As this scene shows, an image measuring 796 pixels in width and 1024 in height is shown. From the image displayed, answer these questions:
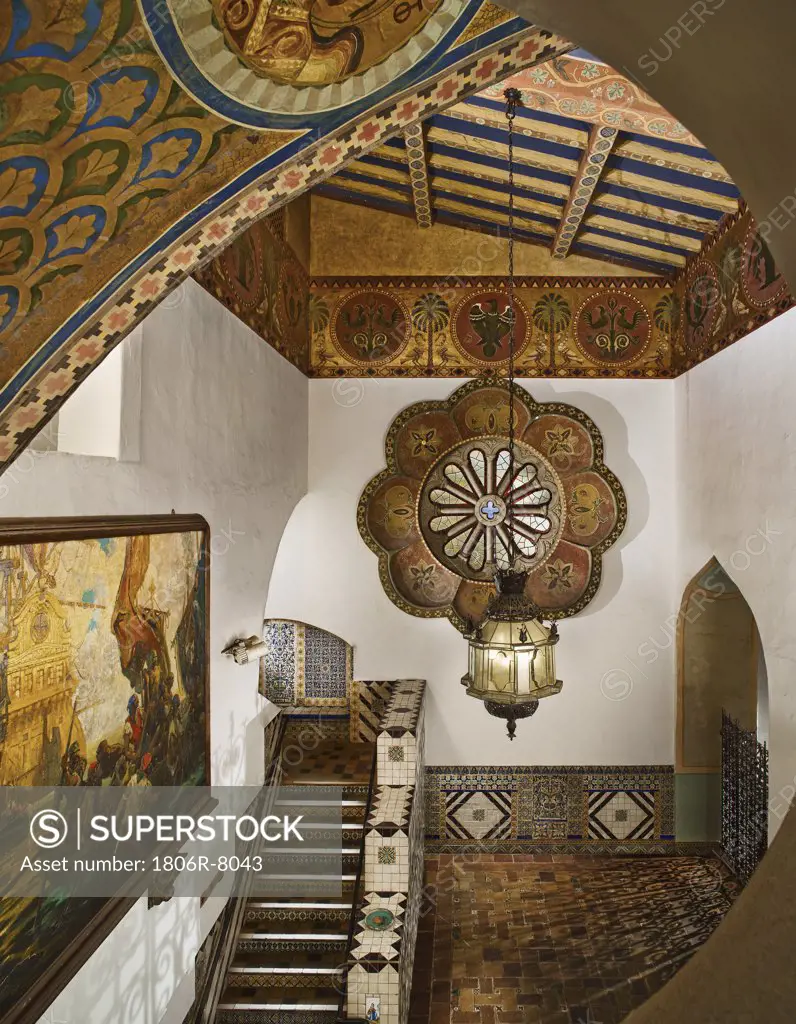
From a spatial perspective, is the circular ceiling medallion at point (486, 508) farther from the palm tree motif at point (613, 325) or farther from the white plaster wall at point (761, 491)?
the white plaster wall at point (761, 491)

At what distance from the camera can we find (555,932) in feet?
19.0

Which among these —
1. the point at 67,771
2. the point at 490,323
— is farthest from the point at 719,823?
the point at 67,771

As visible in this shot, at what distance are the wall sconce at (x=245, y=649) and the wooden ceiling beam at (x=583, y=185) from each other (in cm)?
400

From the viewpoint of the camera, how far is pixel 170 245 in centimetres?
195

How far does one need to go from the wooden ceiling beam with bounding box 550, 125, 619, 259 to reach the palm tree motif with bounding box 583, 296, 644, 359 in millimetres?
659

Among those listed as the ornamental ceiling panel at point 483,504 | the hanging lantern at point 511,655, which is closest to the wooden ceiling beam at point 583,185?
the ornamental ceiling panel at point 483,504

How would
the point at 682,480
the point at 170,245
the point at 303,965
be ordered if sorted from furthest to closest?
the point at 682,480, the point at 303,965, the point at 170,245

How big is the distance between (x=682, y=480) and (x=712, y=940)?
6.73 meters

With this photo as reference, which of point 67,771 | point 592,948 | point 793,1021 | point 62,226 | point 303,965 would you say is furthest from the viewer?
point 592,948

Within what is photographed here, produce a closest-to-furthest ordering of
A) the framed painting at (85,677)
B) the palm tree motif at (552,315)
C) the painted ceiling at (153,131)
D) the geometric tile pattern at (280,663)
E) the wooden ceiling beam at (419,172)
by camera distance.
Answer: the painted ceiling at (153,131)
the framed painting at (85,677)
the wooden ceiling beam at (419,172)
the palm tree motif at (552,315)
the geometric tile pattern at (280,663)

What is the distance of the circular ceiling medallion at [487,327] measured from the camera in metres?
7.27

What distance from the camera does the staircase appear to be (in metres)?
4.82

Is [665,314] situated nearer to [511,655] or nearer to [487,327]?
[487,327]

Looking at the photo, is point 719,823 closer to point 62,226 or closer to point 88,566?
point 88,566
